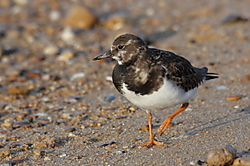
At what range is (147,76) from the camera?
4375 mm

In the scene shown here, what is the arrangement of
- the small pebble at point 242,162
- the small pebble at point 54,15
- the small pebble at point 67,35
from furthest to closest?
the small pebble at point 54,15 → the small pebble at point 67,35 → the small pebble at point 242,162

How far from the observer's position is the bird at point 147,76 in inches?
Answer: 172

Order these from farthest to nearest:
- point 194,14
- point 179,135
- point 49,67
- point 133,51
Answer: point 194,14 → point 49,67 → point 179,135 → point 133,51

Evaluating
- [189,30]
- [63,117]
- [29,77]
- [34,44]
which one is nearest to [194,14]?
[189,30]

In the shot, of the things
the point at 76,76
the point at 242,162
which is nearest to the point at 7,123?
the point at 76,76

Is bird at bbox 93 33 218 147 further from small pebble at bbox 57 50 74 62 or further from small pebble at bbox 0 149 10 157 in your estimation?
small pebble at bbox 57 50 74 62

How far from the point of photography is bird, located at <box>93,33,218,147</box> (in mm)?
4363

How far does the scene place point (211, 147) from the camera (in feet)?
14.2

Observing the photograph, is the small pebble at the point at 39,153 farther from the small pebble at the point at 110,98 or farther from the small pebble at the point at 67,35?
the small pebble at the point at 67,35

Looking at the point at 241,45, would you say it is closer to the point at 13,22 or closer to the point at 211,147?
the point at 211,147

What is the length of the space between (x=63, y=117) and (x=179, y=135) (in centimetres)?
200

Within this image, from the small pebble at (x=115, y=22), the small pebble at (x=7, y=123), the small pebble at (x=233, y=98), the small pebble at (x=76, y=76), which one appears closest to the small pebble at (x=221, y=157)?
the small pebble at (x=233, y=98)

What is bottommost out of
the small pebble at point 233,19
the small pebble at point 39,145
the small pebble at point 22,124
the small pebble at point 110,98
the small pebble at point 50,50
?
the small pebble at point 39,145

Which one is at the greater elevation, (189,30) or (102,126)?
(189,30)
